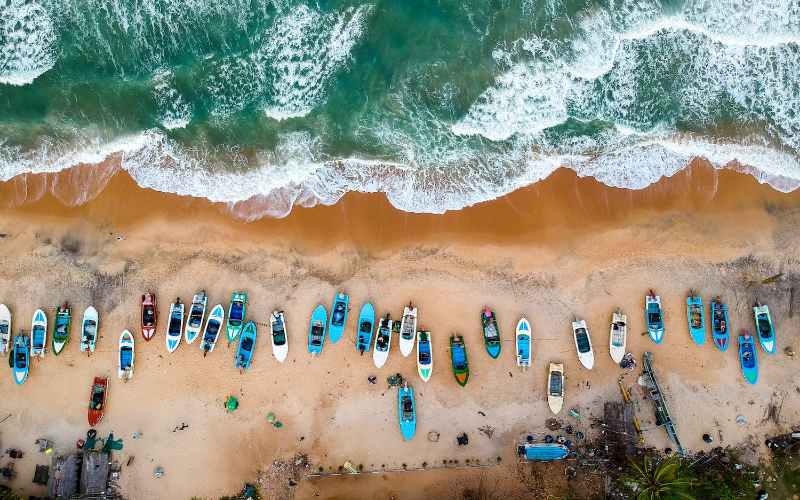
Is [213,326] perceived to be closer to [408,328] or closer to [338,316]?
[338,316]

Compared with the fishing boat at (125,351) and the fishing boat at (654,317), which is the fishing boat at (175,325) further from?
the fishing boat at (654,317)

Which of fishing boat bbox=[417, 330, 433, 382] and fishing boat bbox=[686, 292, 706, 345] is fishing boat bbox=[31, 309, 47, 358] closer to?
fishing boat bbox=[417, 330, 433, 382]

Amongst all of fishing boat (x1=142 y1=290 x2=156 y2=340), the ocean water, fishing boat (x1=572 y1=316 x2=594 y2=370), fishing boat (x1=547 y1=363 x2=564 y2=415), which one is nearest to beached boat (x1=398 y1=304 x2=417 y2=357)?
the ocean water

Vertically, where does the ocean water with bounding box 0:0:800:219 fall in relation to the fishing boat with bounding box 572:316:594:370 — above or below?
above

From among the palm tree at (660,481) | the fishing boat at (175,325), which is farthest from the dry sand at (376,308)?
the palm tree at (660,481)

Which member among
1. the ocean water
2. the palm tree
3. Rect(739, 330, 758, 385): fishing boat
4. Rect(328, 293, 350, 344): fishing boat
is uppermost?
the ocean water

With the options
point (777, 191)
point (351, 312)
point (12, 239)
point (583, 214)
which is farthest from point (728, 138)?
point (12, 239)

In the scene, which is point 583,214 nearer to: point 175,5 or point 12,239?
point 175,5
